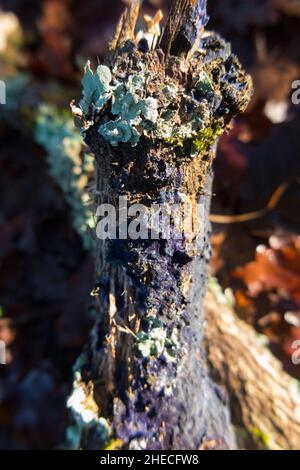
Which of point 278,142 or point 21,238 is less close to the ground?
point 278,142

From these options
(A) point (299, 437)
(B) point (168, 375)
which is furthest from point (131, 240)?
(A) point (299, 437)

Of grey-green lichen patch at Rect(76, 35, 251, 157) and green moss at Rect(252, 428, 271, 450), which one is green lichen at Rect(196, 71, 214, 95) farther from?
green moss at Rect(252, 428, 271, 450)

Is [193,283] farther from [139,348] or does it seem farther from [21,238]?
[21,238]

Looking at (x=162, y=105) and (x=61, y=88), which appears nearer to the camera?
(x=162, y=105)

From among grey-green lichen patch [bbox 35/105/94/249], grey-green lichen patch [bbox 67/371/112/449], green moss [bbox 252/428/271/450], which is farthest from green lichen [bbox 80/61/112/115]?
green moss [bbox 252/428/271/450]

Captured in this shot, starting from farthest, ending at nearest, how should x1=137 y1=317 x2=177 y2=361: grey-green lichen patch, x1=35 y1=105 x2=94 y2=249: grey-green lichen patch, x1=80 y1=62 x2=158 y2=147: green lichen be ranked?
x1=35 y1=105 x2=94 y2=249: grey-green lichen patch, x1=137 y1=317 x2=177 y2=361: grey-green lichen patch, x1=80 y1=62 x2=158 y2=147: green lichen
